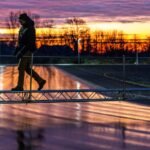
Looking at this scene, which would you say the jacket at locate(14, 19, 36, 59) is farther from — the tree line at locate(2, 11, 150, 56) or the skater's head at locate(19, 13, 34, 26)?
the tree line at locate(2, 11, 150, 56)

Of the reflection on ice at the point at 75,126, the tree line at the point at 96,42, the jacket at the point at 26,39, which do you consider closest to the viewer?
the reflection on ice at the point at 75,126

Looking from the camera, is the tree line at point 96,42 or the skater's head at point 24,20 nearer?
the skater's head at point 24,20

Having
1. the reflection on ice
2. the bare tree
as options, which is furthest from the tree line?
the reflection on ice

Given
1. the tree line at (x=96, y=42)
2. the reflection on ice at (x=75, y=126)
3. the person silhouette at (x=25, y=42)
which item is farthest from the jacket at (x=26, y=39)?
the tree line at (x=96, y=42)

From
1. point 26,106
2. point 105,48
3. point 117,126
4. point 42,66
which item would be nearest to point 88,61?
point 105,48

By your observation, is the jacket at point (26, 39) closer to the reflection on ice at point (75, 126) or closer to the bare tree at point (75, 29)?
the reflection on ice at point (75, 126)

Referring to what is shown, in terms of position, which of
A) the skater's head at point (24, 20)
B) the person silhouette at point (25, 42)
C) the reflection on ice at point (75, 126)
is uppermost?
the skater's head at point (24, 20)

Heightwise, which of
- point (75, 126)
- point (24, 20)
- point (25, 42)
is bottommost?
point (75, 126)

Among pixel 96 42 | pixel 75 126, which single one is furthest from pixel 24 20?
pixel 96 42

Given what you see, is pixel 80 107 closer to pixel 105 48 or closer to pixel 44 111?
pixel 44 111

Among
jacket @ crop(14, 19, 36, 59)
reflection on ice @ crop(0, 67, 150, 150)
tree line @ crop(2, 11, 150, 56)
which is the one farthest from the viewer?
tree line @ crop(2, 11, 150, 56)

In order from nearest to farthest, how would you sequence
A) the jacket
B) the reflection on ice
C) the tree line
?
the reflection on ice < the jacket < the tree line

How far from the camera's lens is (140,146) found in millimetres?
10055

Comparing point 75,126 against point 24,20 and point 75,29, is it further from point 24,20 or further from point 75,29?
point 75,29
